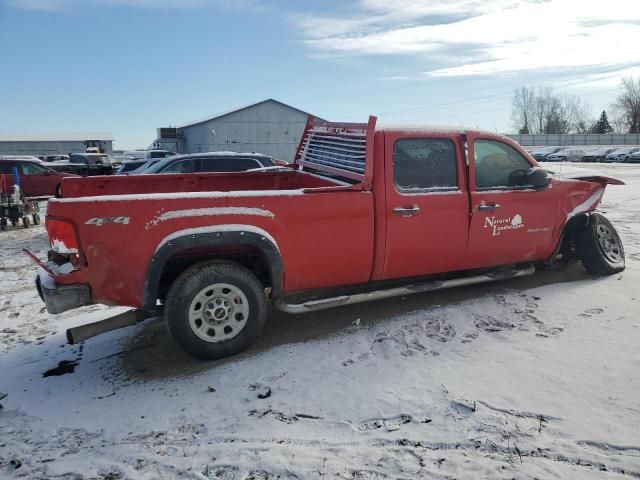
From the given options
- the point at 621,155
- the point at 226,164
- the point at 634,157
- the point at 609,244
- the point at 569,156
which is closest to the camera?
the point at 609,244

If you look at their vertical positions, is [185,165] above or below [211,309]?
above

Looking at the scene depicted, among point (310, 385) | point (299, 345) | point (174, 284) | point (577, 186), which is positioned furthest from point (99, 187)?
point (577, 186)

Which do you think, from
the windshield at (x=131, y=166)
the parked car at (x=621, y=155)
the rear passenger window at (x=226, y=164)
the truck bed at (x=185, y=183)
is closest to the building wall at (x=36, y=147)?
the windshield at (x=131, y=166)

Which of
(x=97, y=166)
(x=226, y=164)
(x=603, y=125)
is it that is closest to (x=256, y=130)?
(x=97, y=166)

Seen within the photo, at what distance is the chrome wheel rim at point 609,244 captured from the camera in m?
5.81

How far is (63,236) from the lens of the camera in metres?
3.46

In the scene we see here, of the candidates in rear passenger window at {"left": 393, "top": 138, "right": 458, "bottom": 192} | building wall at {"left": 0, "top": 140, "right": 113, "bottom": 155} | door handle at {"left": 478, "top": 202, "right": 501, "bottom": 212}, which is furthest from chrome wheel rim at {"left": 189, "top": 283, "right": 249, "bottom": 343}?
building wall at {"left": 0, "top": 140, "right": 113, "bottom": 155}

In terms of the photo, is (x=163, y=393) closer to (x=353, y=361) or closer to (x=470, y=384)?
(x=353, y=361)

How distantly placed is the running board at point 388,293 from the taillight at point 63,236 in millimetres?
1617

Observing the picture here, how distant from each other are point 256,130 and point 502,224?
35.3 meters

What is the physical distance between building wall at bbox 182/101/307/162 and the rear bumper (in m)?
34.8

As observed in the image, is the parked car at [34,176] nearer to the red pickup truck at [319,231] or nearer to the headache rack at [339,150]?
the headache rack at [339,150]

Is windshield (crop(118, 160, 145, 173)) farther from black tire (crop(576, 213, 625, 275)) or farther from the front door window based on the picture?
black tire (crop(576, 213, 625, 275))

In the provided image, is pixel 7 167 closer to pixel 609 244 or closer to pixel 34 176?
pixel 34 176
